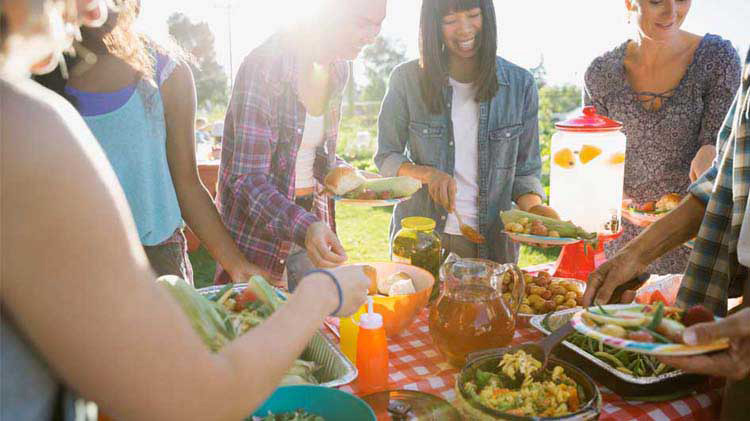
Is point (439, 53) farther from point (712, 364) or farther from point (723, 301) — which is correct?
point (712, 364)

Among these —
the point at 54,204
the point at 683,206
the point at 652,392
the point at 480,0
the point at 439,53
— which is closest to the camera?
the point at 54,204

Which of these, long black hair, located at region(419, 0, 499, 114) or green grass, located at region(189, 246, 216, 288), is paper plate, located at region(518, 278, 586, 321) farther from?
green grass, located at region(189, 246, 216, 288)

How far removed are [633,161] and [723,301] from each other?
1.50 metres

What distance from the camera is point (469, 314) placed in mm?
1697

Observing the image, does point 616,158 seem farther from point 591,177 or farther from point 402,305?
point 402,305

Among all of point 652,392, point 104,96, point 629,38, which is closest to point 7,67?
point 104,96

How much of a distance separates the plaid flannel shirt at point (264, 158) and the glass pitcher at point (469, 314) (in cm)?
72

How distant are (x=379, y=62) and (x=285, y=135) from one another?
30.9 metres

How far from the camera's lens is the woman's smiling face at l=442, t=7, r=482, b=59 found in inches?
114

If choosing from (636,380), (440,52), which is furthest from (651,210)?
(636,380)

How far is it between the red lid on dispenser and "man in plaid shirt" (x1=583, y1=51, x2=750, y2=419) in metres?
0.53

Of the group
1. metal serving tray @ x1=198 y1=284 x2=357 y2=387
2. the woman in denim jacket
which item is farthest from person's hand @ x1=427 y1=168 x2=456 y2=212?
metal serving tray @ x1=198 y1=284 x2=357 y2=387

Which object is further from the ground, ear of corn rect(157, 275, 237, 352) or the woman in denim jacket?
the woman in denim jacket

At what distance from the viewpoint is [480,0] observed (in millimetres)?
2885
